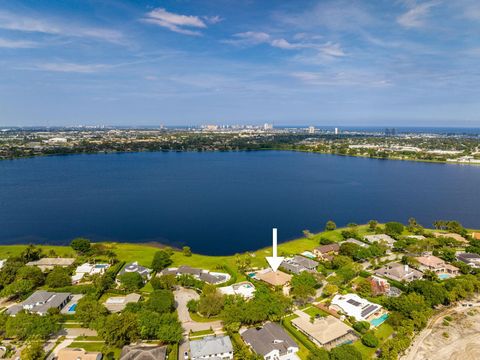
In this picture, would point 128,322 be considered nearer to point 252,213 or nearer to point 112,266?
point 112,266

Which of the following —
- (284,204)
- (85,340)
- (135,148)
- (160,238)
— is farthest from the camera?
(135,148)

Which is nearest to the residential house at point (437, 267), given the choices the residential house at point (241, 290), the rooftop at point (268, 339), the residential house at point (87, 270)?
the residential house at point (241, 290)

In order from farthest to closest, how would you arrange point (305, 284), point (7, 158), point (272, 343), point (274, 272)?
point (7, 158) < point (274, 272) < point (305, 284) < point (272, 343)

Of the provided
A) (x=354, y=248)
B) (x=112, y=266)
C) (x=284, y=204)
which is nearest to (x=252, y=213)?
(x=284, y=204)

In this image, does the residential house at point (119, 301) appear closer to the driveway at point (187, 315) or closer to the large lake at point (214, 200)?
the driveway at point (187, 315)

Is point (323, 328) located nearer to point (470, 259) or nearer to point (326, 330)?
point (326, 330)

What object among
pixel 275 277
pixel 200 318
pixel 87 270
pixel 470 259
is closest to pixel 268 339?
pixel 200 318

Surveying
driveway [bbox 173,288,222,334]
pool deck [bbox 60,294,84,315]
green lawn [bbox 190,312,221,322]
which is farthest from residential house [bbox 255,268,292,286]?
pool deck [bbox 60,294,84,315]
